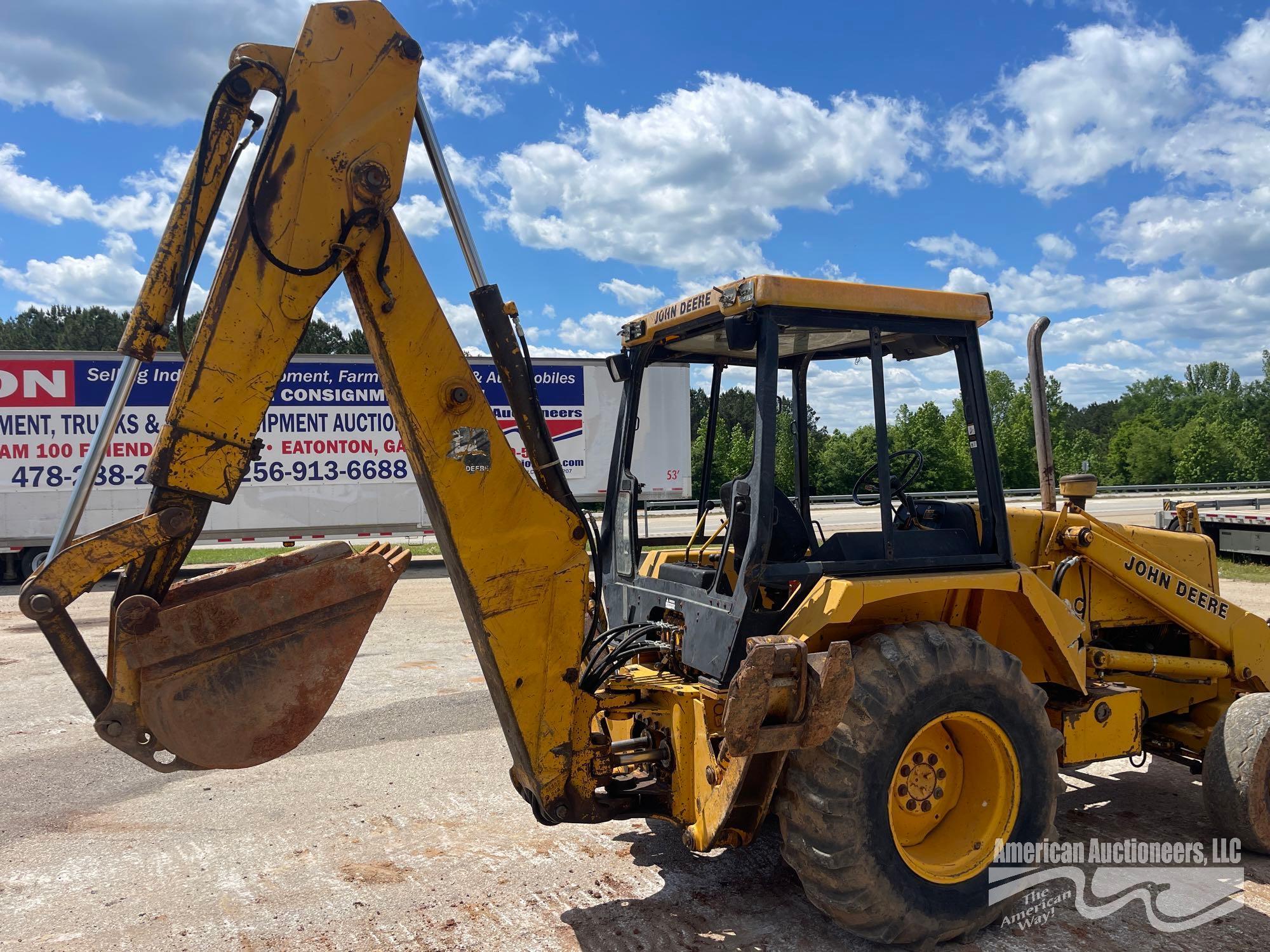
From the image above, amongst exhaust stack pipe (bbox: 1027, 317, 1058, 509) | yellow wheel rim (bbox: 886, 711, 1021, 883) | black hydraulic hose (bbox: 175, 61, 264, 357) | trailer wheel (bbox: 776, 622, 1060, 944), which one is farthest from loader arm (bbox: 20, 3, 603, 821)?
exhaust stack pipe (bbox: 1027, 317, 1058, 509)

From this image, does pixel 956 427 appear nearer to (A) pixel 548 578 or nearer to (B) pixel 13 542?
(A) pixel 548 578

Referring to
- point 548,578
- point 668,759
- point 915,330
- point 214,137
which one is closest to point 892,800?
point 668,759

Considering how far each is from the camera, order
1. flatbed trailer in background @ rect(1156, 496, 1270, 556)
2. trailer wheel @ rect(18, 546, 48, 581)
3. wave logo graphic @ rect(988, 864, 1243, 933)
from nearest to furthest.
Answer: wave logo graphic @ rect(988, 864, 1243, 933) → trailer wheel @ rect(18, 546, 48, 581) → flatbed trailer in background @ rect(1156, 496, 1270, 556)

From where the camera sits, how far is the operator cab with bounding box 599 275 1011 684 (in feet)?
12.1

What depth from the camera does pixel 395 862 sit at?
4316mm

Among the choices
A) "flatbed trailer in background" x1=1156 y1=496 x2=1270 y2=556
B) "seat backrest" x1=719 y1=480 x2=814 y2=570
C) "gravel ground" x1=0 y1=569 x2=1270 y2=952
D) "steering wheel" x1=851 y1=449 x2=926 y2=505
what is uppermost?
"steering wheel" x1=851 y1=449 x2=926 y2=505

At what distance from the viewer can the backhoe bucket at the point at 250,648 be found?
3090mm

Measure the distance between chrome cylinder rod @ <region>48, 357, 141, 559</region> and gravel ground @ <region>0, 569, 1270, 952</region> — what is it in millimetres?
1720

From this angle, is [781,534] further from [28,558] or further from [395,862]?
[28,558]

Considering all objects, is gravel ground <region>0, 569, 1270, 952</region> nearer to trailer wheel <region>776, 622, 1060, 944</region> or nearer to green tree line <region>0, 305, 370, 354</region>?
trailer wheel <region>776, 622, 1060, 944</region>

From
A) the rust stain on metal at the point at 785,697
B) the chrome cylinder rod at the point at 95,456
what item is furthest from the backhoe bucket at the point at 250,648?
the rust stain on metal at the point at 785,697

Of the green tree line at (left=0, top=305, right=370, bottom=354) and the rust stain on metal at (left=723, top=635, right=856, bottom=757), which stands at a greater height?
the green tree line at (left=0, top=305, right=370, bottom=354)

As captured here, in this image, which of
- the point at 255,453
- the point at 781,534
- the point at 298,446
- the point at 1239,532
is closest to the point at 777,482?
the point at 781,534

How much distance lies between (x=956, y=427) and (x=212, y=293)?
11.1 ft
